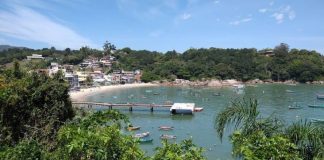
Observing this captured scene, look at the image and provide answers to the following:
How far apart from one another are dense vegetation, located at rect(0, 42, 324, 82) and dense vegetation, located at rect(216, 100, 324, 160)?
341ft

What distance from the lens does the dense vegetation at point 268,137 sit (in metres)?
5.87

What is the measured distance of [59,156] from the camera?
6434 mm

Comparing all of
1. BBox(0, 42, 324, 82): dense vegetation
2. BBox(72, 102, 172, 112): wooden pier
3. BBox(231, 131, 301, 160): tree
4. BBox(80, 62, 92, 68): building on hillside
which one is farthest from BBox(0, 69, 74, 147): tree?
BBox(80, 62, 92, 68): building on hillside

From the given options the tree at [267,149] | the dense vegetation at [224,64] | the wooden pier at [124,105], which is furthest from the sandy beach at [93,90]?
the tree at [267,149]

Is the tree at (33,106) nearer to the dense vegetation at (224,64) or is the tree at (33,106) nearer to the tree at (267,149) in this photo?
the tree at (267,149)

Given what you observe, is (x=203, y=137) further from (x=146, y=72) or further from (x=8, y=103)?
(x=146, y=72)

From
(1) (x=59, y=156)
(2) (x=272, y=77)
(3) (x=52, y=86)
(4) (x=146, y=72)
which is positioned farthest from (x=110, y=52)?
(1) (x=59, y=156)

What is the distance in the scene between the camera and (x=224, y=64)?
118 meters

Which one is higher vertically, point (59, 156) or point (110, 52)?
point (110, 52)

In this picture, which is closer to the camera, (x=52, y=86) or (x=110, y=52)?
(x=52, y=86)

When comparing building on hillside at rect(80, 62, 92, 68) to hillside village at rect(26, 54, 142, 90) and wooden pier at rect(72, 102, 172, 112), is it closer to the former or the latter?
hillside village at rect(26, 54, 142, 90)

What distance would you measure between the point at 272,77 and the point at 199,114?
73.8 metres

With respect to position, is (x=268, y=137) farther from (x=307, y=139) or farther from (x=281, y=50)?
(x=281, y=50)

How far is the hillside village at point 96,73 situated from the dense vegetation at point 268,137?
80.2 m
